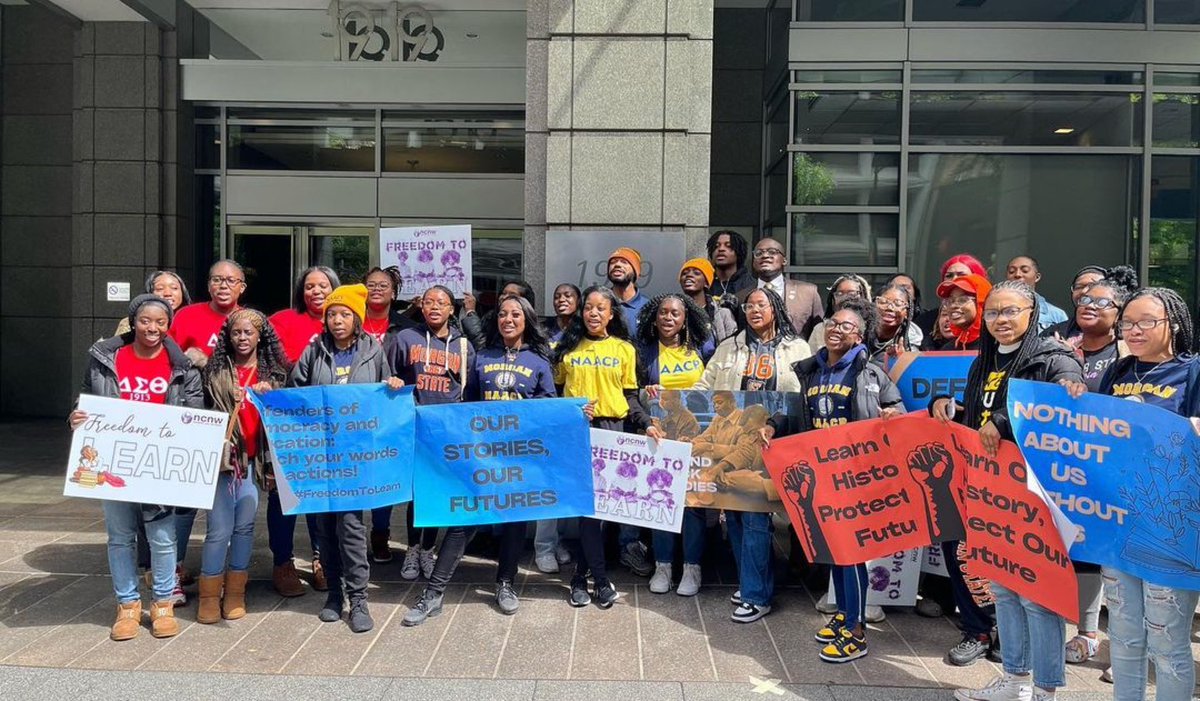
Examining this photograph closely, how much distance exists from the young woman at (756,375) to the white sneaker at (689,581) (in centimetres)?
26

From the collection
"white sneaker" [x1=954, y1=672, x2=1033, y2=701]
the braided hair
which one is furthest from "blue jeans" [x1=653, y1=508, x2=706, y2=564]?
the braided hair

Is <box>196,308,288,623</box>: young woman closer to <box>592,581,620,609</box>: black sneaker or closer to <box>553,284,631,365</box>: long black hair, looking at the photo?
<box>553,284,631,365</box>: long black hair

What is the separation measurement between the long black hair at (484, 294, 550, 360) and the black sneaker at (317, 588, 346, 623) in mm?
1814

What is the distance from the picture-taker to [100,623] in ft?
17.7

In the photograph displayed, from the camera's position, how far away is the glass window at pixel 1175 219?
30.7 feet

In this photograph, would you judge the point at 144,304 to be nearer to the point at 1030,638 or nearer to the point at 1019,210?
the point at 1030,638

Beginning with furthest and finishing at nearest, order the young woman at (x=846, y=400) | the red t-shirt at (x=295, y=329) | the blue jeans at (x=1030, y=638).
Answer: the red t-shirt at (x=295, y=329)
the young woman at (x=846, y=400)
the blue jeans at (x=1030, y=638)

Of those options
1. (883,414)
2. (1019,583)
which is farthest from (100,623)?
(1019,583)

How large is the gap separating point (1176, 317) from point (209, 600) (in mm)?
5323

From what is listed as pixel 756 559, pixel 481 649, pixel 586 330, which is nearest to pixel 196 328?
pixel 586 330

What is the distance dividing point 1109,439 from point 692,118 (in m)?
4.62

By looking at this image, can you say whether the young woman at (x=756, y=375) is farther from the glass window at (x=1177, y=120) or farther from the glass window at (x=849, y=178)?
the glass window at (x=1177, y=120)

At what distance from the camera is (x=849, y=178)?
31.2ft

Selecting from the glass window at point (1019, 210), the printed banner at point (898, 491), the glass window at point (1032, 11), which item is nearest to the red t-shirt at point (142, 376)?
the printed banner at point (898, 491)
